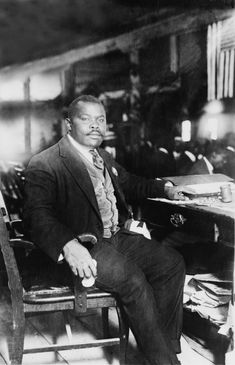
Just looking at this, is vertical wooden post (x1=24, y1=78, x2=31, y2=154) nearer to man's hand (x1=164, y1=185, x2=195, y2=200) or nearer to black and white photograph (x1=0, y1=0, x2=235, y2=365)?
black and white photograph (x1=0, y1=0, x2=235, y2=365)

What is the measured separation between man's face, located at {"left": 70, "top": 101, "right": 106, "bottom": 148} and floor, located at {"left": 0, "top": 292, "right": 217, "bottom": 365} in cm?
107

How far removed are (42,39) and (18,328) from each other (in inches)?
195

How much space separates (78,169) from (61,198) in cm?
18

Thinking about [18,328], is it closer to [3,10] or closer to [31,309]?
[31,309]

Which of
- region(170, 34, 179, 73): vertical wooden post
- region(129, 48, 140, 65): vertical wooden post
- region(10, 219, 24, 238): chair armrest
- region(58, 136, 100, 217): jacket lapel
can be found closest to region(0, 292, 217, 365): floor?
region(10, 219, 24, 238): chair armrest

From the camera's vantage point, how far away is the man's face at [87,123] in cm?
232

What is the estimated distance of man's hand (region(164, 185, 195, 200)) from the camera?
2364 millimetres

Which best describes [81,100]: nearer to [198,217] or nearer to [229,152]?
[198,217]

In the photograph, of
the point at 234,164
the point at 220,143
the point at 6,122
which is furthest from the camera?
the point at 6,122

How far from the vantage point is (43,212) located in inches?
76.6

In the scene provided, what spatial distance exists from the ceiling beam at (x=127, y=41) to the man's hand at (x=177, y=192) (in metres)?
1.98

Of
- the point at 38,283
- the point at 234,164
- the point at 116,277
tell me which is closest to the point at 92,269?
the point at 116,277

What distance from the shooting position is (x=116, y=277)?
190 cm

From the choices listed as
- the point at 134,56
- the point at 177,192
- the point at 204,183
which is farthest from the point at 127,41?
the point at 177,192
